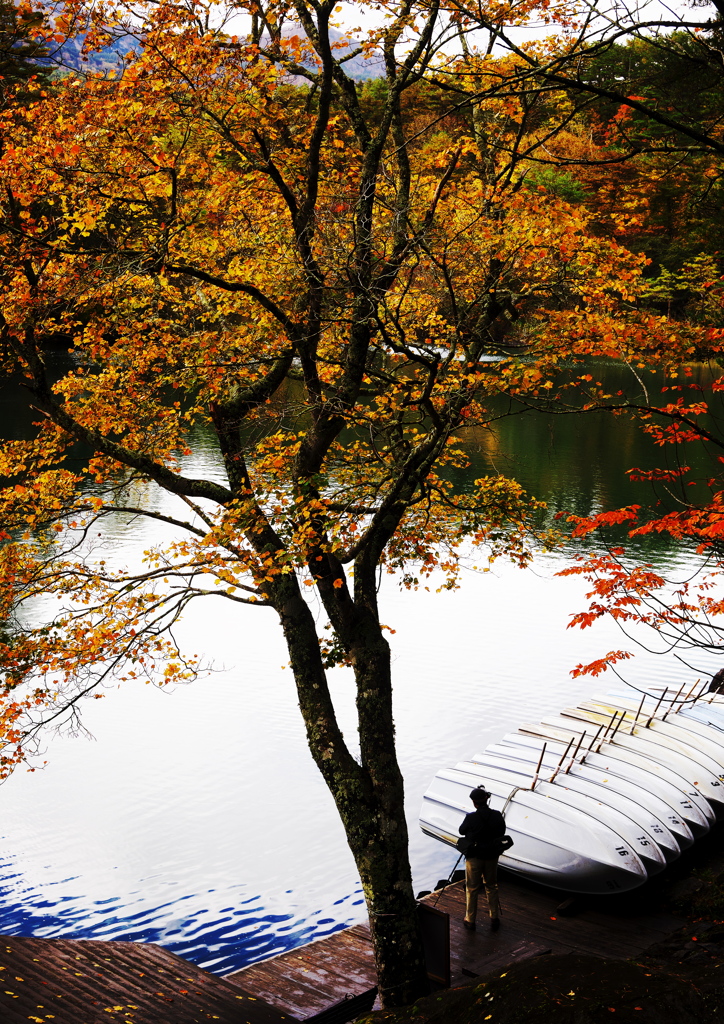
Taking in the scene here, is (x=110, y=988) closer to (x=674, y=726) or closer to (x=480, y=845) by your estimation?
(x=480, y=845)

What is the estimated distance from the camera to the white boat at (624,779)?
40.8 ft

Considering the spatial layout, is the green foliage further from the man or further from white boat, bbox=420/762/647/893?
the man

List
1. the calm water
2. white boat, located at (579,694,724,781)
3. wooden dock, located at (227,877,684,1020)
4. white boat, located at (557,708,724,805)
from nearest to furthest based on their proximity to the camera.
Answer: wooden dock, located at (227,877,684,1020) → the calm water → white boat, located at (557,708,724,805) → white boat, located at (579,694,724,781)

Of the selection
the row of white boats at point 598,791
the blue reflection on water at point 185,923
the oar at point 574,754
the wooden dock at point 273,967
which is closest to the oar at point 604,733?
the row of white boats at point 598,791

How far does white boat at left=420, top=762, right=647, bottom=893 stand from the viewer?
11.4m

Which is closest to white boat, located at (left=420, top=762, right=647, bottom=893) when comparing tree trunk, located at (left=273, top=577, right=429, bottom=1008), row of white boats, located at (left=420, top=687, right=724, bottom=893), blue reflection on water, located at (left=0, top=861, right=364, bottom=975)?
row of white boats, located at (left=420, top=687, right=724, bottom=893)

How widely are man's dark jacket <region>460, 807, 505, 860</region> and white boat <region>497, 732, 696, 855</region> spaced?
284 cm

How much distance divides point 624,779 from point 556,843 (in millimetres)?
2108

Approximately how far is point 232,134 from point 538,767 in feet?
31.5

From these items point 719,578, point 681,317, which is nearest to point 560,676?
point 719,578

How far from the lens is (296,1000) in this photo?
31.0 ft

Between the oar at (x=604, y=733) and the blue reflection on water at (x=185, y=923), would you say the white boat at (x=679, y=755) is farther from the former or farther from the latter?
the blue reflection on water at (x=185, y=923)

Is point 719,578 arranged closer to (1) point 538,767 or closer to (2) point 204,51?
(1) point 538,767

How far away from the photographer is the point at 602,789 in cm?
1295
